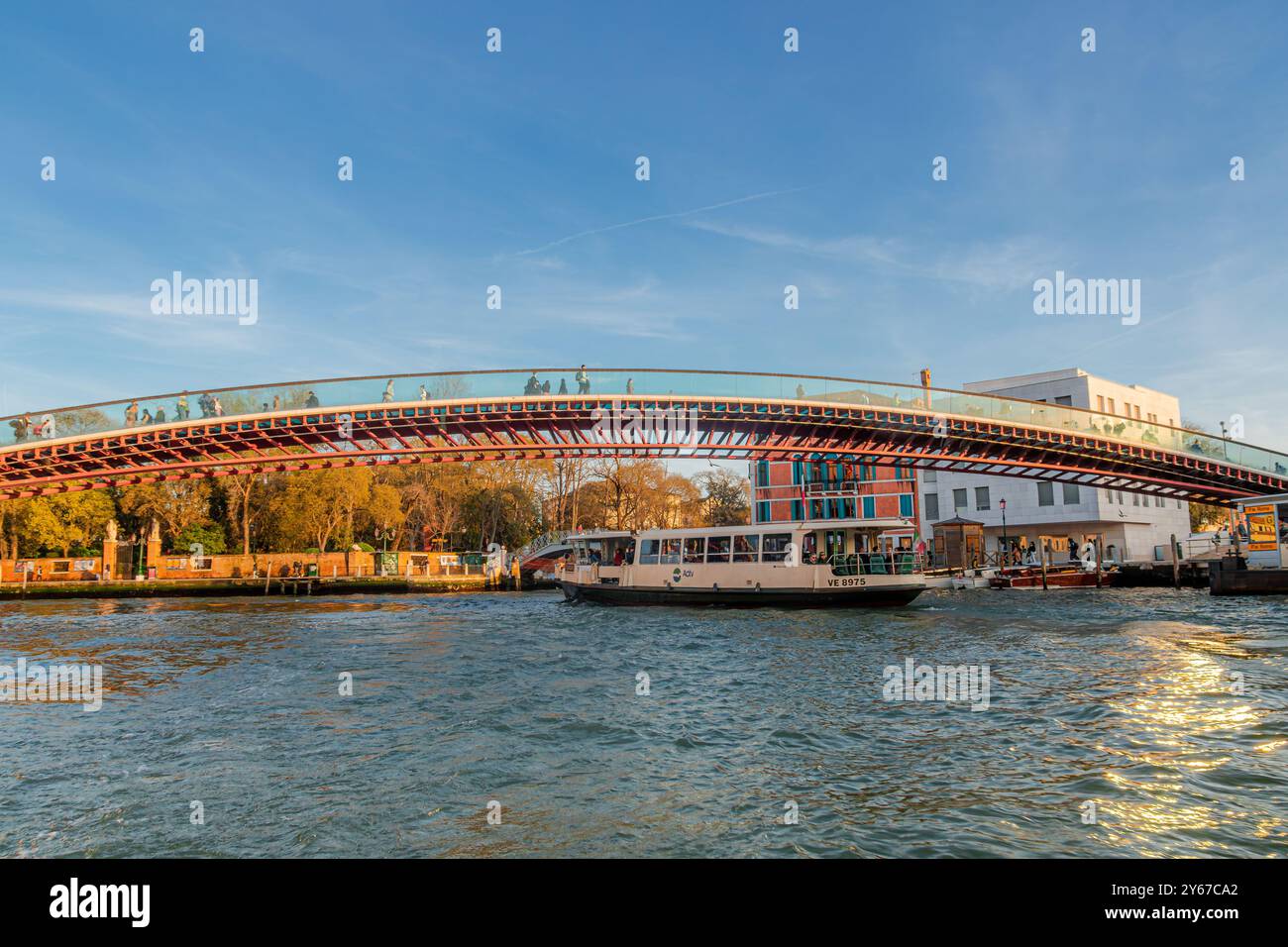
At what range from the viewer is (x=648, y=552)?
112 feet

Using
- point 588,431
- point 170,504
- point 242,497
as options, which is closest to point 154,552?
point 170,504

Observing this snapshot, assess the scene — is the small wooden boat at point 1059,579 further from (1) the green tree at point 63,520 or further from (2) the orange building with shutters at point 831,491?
(1) the green tree at point 63,520

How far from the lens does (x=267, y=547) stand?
61.6 m

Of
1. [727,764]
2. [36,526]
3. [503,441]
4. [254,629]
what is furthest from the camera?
[36,526]

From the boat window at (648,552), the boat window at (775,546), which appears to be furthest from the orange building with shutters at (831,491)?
the boat window at (775,546)

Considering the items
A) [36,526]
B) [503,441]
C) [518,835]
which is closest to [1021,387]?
[503,441]

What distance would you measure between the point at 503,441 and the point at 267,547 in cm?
2912

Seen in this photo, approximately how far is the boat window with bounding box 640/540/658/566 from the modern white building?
96.4ft

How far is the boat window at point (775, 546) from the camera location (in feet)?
101
